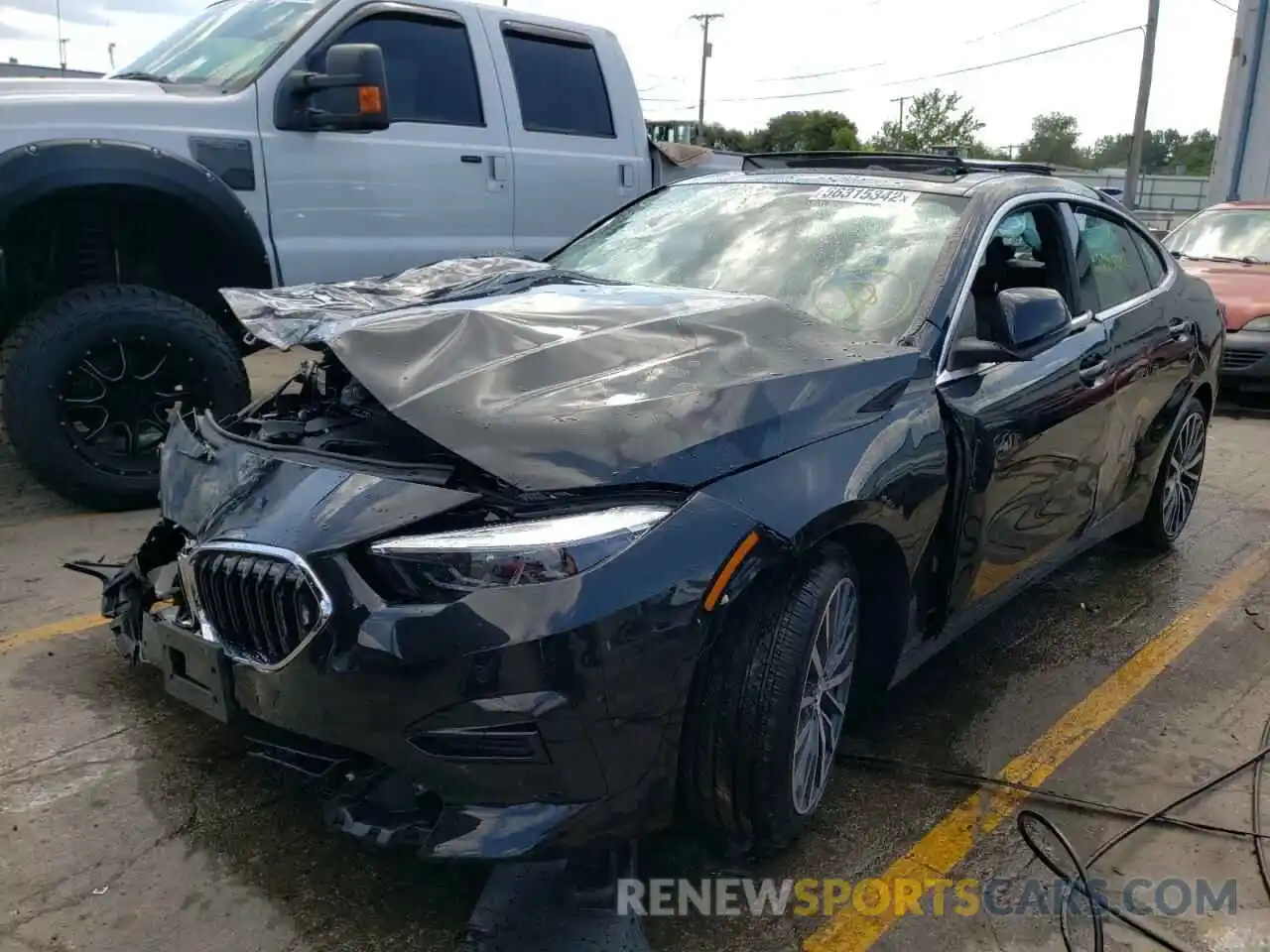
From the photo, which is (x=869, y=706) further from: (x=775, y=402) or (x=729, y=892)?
(x=775, y=402)

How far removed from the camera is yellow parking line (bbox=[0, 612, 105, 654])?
382 centimetres

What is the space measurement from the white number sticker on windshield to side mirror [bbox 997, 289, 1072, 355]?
57cm

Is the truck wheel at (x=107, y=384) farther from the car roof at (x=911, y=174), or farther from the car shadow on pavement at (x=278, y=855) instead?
the car roof at (x=911, y=174)

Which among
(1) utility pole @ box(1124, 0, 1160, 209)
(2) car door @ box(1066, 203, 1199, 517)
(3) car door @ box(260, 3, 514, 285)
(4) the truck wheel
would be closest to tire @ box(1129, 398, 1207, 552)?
(2) car door @ box(1066, 203, 1199, 517)

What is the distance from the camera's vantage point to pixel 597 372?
2.75 m

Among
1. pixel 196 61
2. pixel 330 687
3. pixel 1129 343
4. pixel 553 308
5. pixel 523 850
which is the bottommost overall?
pixel 523 850

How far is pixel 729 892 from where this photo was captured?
105 inches

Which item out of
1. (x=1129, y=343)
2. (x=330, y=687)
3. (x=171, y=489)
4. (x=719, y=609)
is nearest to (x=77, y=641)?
(x=171, y=489)

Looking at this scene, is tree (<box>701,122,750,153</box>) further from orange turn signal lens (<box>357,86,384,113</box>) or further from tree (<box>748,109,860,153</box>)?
orange turn signal lens (<box>357,86,384,113</box>)

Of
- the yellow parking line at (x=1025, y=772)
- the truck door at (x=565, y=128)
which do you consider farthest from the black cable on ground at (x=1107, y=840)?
the truck door at (x=565, y=128)

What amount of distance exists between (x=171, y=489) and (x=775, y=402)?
1659 mm

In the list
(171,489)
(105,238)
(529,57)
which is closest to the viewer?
(171,489)

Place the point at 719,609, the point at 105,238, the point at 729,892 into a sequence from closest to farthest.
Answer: the point at 719,609 < the point at 729,892 < the point at 105,238

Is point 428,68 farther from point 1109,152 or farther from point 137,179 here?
point 1109,152
